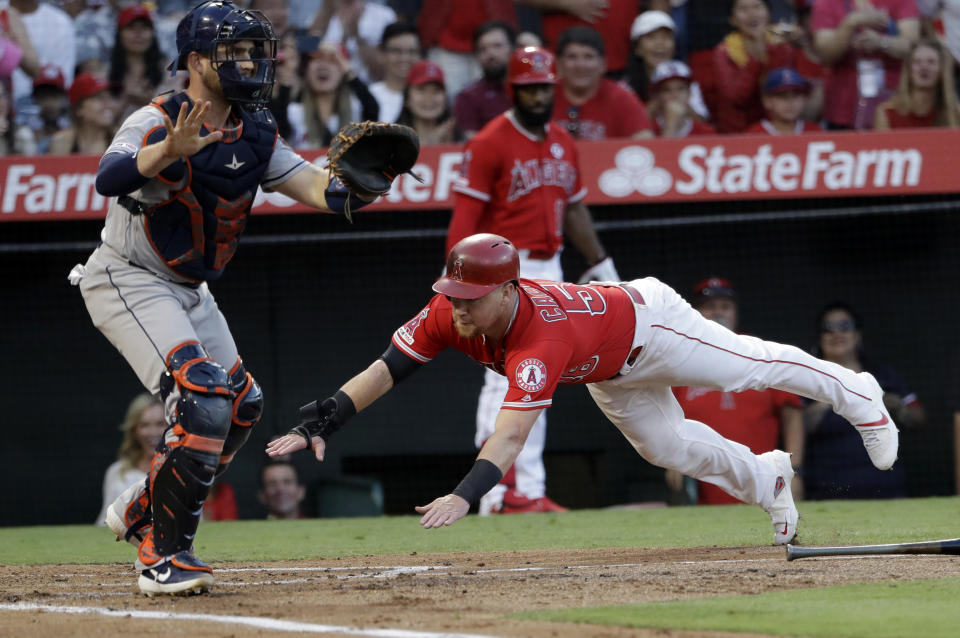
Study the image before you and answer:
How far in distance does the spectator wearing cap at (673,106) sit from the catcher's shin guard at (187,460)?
5.21 metres

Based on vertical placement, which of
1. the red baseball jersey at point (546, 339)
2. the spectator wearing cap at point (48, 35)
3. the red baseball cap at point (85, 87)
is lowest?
the red baseball jersey at point (546, 339)

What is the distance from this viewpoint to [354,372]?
955cm

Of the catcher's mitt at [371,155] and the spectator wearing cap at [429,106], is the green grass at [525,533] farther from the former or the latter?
the spectator wearing cap at [429,106]

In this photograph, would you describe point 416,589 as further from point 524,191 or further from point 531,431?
point 524,191

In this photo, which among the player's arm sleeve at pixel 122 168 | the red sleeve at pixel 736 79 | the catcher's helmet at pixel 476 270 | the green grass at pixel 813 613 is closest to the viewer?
the green grass at pixel 813 613

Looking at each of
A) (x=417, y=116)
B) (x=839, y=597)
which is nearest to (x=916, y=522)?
(x=839, y=597)

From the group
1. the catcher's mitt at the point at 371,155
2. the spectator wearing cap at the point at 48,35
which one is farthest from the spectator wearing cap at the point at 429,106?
the catcher's mitt at the point at 371,155

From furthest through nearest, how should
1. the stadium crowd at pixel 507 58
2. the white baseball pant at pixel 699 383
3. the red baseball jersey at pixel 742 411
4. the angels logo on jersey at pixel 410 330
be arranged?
the stadium crowd at pixel 507 58 → the red baseball jersey at pixel 742 411 → the white baseball pant at pixel 699 383 → the angels logo on jersey at pixel 410 330

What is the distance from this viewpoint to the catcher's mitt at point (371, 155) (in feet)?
15.1

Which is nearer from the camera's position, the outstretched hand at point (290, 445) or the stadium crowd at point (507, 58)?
the outstretched hand at point (290, 445)

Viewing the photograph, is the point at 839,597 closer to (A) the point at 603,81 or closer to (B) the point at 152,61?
(A) the point at 603,81

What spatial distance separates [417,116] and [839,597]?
5412mm

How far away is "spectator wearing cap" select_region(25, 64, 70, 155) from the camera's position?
8602 mm

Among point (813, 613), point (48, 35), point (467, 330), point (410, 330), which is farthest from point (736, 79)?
point (813, 613)
